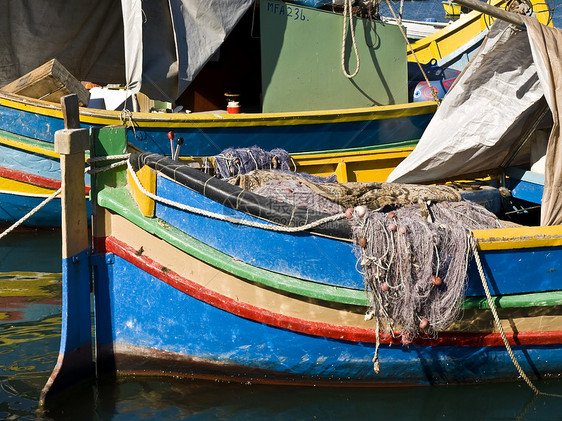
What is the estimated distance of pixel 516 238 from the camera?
4.43 meters

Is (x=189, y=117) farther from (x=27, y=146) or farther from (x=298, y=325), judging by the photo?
(x=298, y=325)

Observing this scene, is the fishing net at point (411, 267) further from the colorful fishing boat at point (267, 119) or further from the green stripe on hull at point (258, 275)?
the colorful fishing boat at point (267, 119)

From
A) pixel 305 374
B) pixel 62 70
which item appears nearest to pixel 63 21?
pixel 62 70

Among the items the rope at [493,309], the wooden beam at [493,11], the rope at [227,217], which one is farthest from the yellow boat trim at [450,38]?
the rope at [227,217]

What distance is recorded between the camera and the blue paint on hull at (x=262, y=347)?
4.70 metres

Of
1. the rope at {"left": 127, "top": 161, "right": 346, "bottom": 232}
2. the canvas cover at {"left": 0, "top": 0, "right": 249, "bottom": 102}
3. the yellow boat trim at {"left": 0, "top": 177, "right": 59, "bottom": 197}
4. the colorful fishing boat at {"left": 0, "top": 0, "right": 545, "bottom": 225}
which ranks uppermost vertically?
the canvas cover at {"left": 0, "top": 0, "right": 249, "bottom": 102}

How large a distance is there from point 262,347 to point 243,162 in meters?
2.26

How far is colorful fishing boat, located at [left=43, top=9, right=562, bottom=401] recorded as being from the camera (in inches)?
172

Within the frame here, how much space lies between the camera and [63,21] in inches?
310

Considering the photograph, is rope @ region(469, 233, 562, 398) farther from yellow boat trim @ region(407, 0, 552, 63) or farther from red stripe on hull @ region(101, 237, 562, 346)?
yellow boat trim @ region(407, 0, 552, 63)

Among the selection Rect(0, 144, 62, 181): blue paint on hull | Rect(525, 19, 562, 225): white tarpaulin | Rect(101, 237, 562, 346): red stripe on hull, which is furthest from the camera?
Rect(0, 144, 62, 181): blue paint on hull

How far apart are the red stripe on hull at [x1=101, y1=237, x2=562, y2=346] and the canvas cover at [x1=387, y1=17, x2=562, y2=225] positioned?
178cm

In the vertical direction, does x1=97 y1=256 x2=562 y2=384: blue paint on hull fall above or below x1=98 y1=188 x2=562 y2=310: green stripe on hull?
below

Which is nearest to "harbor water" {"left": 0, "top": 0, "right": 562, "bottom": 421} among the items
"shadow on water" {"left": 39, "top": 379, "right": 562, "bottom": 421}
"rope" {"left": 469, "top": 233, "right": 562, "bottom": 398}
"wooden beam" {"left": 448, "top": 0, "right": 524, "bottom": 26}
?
"shadow on water" {"left": 39, "top": 379, "right": 562, "bottom": 421}
